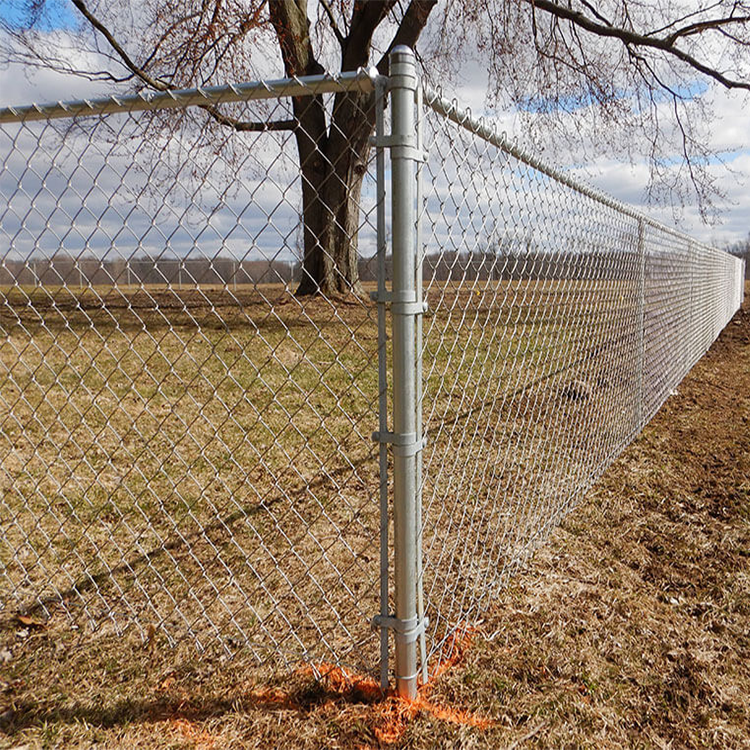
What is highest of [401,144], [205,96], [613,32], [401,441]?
[613,32]

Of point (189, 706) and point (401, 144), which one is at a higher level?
point (401, 144)

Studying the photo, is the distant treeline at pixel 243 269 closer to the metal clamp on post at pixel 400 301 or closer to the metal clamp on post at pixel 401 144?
the metal clamp on post at pixel 400 301

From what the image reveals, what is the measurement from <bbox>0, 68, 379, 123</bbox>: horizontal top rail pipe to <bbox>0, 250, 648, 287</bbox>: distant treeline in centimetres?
49

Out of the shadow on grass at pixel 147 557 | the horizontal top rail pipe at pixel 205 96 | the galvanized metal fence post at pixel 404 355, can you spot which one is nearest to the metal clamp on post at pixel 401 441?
the galvanized metal fence post at pixel 404 355

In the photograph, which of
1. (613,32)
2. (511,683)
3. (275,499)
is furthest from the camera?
(613,32)

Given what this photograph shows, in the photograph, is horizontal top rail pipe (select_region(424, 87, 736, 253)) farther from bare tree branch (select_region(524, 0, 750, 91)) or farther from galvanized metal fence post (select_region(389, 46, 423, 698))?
bare tree branch (select_region(524, 0, 750, 91))

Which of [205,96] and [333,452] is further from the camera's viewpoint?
[333,452]

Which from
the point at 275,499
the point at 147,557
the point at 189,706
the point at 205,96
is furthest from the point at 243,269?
the point at 275,499

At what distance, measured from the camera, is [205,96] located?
190cm

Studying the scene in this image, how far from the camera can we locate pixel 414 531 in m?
1.90

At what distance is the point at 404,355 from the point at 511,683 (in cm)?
127

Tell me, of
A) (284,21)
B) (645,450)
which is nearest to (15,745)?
(645,450)

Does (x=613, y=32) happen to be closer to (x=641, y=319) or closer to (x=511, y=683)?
(x=641, y=319)

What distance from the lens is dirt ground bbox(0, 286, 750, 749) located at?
6.28 feet
